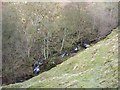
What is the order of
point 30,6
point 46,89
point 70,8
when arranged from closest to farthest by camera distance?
1. point 46,89
2. point 30,6
3. point 70,8

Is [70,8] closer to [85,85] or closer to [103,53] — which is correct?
[103,53]

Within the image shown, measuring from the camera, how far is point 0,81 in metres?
60.8

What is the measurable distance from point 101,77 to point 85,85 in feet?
8.86

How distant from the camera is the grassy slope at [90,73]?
2828 centimetres

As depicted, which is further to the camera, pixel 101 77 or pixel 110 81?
pixel 101 77

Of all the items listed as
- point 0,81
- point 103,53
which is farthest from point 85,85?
point 0,81

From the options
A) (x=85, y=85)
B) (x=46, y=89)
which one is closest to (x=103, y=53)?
(x=46, y=89)

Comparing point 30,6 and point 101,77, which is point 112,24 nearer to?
point 30,6

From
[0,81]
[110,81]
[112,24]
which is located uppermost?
[110,81]

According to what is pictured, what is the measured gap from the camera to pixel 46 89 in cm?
3316

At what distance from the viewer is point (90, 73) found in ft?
111

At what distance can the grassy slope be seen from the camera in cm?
2828

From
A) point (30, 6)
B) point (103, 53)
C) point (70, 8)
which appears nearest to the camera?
point (103, 53)

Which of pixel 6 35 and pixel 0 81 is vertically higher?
pixel 6 35
